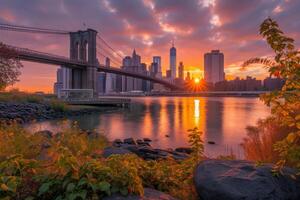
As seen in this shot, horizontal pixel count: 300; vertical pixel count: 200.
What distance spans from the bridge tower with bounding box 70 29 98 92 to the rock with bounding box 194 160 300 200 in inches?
2142

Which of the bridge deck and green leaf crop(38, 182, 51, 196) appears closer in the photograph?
green leaf crop(38, 182, 51, 196)

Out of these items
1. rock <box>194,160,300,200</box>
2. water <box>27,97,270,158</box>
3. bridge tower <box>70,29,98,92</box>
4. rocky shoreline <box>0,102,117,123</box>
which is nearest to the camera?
rock <box>194,160,300,200</box>

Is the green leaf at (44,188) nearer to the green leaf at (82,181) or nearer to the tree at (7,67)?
the green leaf at (82,181)

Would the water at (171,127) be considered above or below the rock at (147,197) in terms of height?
below

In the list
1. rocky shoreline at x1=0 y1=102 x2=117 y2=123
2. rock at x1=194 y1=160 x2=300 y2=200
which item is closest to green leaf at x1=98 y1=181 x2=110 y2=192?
rock at x1=194 y1=160 x2=300 y2=200

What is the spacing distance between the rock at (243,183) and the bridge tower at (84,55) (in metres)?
54.4

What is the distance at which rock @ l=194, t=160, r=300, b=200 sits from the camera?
9.54 ft

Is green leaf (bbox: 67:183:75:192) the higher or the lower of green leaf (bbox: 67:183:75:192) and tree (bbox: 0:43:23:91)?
the lower

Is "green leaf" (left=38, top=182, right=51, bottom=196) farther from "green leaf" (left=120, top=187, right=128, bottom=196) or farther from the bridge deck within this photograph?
the bridge deck

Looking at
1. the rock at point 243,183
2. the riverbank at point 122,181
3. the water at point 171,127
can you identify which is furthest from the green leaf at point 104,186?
the water at point 171,127

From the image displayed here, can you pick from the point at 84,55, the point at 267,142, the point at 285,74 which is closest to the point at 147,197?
the point at 285,74

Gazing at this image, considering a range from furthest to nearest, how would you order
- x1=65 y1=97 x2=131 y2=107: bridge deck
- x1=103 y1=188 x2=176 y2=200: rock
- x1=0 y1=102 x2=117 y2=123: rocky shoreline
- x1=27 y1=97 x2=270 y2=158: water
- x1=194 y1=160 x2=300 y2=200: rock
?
x1=65 y1=97 x2=131 y2=107: bridge deck
x1=0 y1=102 x2=117 y2=123: rocky shoreline
x1=27 y1=97 x2=270 y2=158: water
x1=194 y1=160 x2=300 y2=200: rock
x1=103 y1=188 x2=176 y2=200: rock

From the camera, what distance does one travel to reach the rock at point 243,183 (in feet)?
9.54

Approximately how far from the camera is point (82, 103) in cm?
3803
